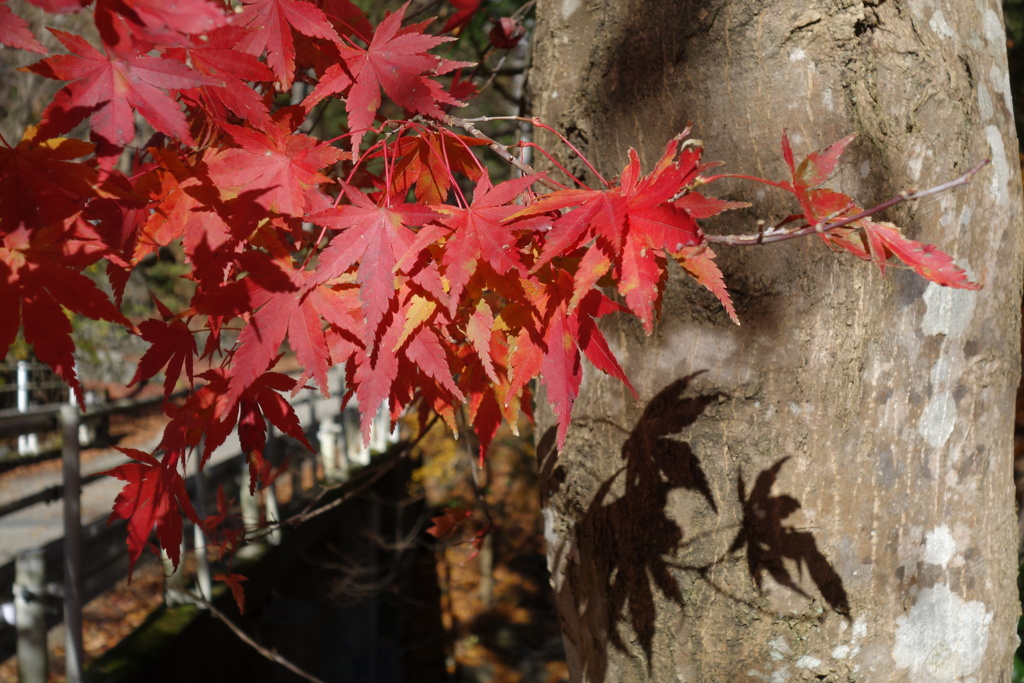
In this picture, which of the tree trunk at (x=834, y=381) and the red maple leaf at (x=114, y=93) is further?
the tree trunk at (x=834, y=381)

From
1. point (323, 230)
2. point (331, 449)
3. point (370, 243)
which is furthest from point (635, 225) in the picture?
point (331, 449)

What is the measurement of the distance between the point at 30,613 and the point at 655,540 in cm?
301

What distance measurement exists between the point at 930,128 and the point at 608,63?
0.53m

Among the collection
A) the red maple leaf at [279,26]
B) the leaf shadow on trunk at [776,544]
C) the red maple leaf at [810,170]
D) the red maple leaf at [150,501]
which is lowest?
the leaf shadow on trunk at [776,544]

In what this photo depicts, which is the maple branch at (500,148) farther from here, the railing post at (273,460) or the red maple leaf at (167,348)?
the railing post at (273,460)

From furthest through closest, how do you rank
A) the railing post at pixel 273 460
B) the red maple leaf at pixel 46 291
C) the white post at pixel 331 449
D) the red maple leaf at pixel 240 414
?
the white post at pixel 331 449
the railing post at pixel 273 460
the red maple leaf at pixel 240 414
the red maple leaf at pixel 46 291

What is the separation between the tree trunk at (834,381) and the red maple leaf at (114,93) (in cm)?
72

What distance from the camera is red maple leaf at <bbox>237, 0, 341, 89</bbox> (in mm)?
1070

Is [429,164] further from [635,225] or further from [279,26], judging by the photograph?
[635,225]

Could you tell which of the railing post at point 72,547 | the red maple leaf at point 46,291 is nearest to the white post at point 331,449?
the railing post at point 72,547

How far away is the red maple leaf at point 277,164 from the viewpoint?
106 centimetres

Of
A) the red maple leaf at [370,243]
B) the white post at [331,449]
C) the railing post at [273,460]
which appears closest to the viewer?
the red maple leaf at [370,243]

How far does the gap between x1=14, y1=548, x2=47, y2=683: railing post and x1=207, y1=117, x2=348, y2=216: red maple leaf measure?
2695 mm

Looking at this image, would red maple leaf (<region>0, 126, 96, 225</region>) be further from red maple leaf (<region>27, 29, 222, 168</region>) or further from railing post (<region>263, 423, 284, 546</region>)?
railing post (<region>263, 423, 284, 546</region>)
